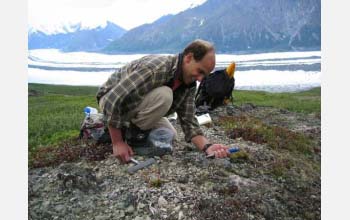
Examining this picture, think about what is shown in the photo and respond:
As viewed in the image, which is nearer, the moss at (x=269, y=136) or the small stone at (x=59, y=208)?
the small stone at (x=59, y=208)

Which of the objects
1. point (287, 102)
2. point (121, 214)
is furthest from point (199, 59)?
point (287, 102)

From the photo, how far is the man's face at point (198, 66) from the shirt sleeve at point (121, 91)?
506mm

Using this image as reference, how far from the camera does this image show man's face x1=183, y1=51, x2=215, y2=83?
5.82 meters

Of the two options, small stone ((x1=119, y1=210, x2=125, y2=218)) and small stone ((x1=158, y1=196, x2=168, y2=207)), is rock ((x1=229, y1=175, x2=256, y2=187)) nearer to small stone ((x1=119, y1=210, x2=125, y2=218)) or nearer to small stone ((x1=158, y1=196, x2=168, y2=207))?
small stone ((x1=158, y1=196, x2=168, y2=207))

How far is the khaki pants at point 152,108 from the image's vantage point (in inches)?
253

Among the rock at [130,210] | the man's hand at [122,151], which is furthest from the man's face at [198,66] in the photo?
the rock at [130,210]

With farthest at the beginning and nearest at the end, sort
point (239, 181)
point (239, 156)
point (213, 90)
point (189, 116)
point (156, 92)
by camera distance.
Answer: point (213, 90), point (239, 156), point (189, 116), point (239, 181), point (156, 92)

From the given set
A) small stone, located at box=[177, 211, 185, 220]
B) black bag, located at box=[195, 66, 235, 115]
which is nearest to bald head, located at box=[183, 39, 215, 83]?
small stone, located at box=[177, 211, 185, 220]

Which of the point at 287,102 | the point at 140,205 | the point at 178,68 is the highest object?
the point at 178,68

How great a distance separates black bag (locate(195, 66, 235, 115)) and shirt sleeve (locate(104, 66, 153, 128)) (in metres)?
6.35

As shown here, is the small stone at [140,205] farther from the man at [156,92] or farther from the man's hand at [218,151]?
the man's hand at [218,151]

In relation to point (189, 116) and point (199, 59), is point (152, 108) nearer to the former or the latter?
point (189, 116)

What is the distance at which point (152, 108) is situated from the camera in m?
6.58

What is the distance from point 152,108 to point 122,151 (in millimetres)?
767
